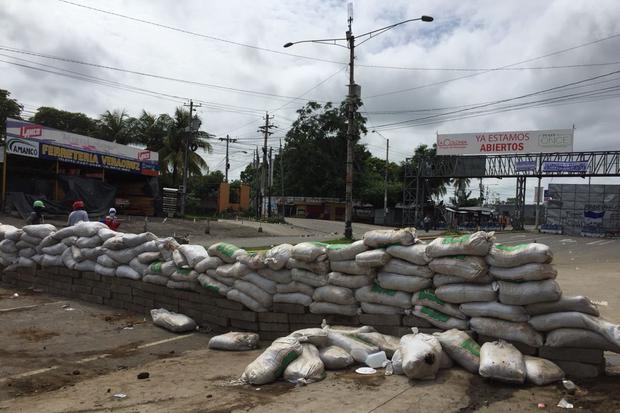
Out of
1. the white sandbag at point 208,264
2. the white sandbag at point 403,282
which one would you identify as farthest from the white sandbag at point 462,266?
the white sandbag at point 208,264

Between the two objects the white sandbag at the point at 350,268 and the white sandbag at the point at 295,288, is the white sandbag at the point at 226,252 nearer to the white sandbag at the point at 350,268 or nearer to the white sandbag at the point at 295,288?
the white sandbag at the point at 295,288

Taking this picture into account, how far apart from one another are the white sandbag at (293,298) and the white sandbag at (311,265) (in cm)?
29

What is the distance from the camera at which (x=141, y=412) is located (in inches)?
139

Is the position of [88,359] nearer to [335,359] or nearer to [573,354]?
[335,359]

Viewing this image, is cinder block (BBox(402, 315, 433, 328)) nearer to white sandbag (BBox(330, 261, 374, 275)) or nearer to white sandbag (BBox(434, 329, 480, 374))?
white sandbag (BBox(434, 329, 480, 374))

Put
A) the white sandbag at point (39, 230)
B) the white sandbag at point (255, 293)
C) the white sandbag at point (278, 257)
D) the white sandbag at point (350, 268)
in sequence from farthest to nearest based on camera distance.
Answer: the white sandbag at point (39, 230) < the white sandbag at point (255, 293) < the white sandbag at point (278, 257) < the white sandbag at point (350, 268)

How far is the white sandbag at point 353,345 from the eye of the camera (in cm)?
435

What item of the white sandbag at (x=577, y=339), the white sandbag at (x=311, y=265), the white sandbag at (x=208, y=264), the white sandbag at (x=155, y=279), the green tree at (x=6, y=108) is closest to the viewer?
the white sandbag at (x=577, y=339)

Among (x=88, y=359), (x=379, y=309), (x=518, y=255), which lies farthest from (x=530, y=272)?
(x=88, y=359)

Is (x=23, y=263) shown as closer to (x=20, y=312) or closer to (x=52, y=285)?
(x=52, y=285)

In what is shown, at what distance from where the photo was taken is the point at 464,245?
4.35 m

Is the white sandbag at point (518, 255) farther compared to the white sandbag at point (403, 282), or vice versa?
the white sandbag at point (403, 282)

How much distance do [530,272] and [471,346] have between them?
2.45 feet

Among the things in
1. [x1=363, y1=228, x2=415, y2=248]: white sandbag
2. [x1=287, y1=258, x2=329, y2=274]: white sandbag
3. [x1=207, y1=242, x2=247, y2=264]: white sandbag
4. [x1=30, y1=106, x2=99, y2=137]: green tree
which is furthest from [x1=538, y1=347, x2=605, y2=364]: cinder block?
[x1=30, y1=106, x2=99, y2=137]: green tree
